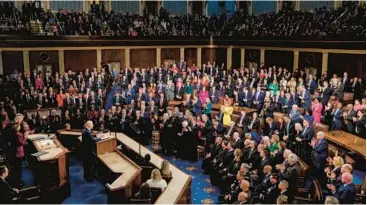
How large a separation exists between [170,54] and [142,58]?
1887 mm

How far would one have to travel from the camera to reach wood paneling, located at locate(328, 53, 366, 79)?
1602 cm

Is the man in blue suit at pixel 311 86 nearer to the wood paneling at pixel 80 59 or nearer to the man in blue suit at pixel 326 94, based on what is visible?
the man in blue suit at pixel 326 94

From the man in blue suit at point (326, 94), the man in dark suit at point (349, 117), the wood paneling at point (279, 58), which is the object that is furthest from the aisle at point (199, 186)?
the wood paneling at point (279, 58)

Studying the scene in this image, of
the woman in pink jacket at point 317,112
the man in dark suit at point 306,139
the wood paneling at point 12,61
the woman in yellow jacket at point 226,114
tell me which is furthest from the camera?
the wood paneling at point 12,61

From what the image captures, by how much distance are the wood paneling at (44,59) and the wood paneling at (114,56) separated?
2.70 m

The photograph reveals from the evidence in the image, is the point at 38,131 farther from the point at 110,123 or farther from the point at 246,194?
the point at 246,194

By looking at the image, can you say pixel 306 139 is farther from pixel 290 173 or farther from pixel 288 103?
pixel 288 103

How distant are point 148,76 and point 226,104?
6398mm

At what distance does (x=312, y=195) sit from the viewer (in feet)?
21.9

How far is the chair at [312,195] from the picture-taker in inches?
239

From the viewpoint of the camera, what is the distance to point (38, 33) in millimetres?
18375

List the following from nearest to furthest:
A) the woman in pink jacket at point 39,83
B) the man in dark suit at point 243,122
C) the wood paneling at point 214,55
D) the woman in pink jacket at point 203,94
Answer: the man in dark suit at point 243,122 < the woman in pink jacket at point 203,94 < the woman in pink jacket at point 39,83 < the wood paneling at point 214,55

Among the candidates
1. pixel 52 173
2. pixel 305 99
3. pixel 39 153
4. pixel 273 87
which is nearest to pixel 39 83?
pixel 39 153

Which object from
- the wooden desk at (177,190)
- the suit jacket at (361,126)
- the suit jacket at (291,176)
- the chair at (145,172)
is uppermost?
the suit jacket at (361,126)
